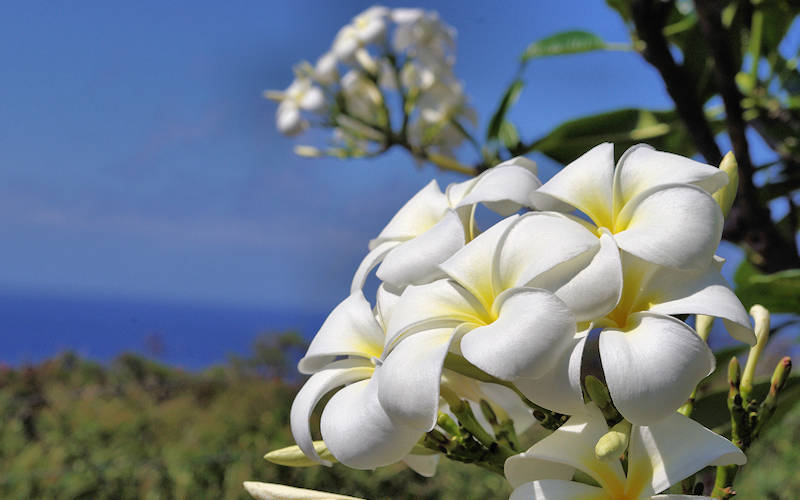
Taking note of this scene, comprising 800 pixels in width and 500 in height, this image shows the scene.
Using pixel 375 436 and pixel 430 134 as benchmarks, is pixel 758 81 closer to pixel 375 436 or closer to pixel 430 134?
pixel 430 134

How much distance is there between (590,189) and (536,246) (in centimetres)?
7

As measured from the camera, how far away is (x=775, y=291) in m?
0.82

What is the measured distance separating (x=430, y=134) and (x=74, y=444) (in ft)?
5.20

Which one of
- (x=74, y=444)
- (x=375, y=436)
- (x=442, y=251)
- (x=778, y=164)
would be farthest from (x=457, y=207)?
(x=74, y=444)

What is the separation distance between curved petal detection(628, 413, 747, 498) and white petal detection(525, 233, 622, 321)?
0.23 feet

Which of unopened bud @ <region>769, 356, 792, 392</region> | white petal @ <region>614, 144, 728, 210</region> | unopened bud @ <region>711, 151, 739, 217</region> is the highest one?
white petal @ <region>614, 144, 728, 210</region>

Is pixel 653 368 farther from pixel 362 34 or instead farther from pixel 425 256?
pixel 362 34

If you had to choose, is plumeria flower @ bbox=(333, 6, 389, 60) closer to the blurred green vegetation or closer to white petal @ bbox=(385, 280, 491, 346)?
the blurred green vegetation

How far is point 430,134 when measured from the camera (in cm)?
178

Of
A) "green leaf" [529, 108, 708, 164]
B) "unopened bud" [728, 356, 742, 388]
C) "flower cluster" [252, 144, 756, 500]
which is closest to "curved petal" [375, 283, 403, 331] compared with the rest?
"flower cluster" [252, 144, 756, 500]

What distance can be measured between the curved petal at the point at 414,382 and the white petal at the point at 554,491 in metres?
0.06

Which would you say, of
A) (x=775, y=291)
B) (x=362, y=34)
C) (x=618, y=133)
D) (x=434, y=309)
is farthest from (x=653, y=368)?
(x=362, y=34)

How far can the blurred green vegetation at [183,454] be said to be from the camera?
2047 millimetres

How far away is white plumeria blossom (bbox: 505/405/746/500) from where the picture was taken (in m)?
0.35
